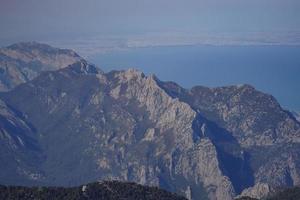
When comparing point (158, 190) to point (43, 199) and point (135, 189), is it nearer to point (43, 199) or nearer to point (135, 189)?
point (135, 189)

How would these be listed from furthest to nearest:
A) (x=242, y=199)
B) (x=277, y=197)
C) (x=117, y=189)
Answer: (x=277, y=197) < (x=242, y=199) < (x=117, y=189)

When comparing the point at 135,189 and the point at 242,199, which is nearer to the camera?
the point at 135,189

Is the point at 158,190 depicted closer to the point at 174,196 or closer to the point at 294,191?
the point at 174,196

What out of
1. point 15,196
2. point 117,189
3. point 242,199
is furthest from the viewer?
point 242,199

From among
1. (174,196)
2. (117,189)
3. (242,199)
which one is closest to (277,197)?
(242,199)

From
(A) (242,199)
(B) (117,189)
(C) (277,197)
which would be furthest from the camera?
(C) (277,197)

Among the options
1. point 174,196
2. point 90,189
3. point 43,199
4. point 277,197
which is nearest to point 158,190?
point 174,196
